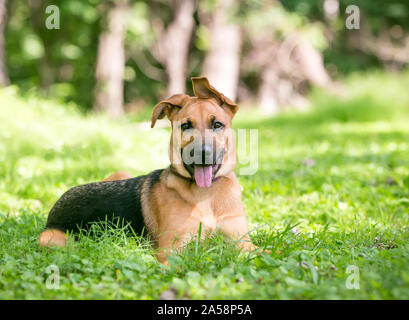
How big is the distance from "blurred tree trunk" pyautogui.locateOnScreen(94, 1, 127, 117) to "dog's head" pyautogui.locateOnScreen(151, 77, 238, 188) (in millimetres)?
11332

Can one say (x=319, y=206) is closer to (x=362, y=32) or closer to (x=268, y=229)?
(x=268, y=229)

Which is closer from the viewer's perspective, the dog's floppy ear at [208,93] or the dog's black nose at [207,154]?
the dog's black nose at [207,154]

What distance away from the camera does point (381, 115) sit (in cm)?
1511

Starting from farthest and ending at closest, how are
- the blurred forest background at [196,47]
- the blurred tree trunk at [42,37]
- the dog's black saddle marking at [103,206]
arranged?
1. the blurred tree trunk at [42,37]
2. the blurred forest background at [196,47]
3. the dog's black saddle marking at [103,206]

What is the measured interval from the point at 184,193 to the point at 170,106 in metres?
0.84

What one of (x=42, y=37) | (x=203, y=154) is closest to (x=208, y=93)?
(x=203, y=154)

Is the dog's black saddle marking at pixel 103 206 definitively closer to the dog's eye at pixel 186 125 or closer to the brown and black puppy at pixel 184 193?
the brown and black puppy at pixel 184 193

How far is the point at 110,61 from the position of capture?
14945mm

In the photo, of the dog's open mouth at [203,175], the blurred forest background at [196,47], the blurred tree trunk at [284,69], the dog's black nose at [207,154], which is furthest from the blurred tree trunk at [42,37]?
the dog's black nose at [207,154]

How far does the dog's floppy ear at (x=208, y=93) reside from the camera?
4.05 metres

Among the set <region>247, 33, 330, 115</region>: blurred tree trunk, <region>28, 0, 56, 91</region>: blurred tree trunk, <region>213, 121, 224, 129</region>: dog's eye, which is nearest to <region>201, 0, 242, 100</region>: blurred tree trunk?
<region>247, 33, 330, 115</region>: blurred tree trunk

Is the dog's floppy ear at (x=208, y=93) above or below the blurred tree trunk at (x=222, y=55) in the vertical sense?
below

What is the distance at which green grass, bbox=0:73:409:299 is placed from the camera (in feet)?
10.2

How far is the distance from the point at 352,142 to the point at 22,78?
2624 cm
